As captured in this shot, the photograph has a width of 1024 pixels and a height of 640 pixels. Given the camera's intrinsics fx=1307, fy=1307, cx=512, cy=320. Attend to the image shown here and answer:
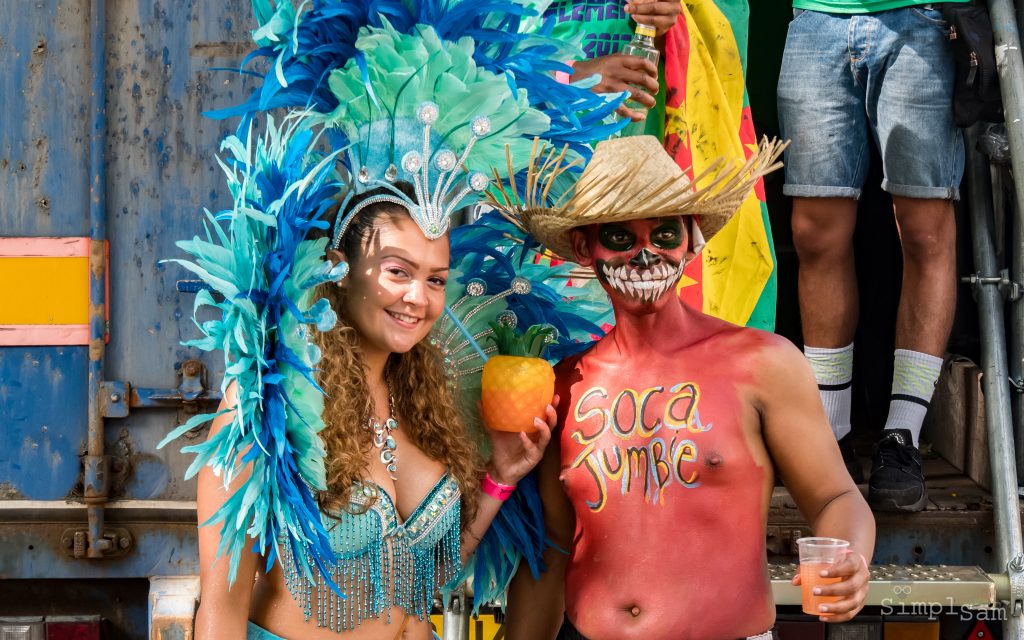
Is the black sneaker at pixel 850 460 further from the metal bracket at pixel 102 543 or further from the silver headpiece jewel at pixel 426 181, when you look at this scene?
the metal bracket at pixel 102 543

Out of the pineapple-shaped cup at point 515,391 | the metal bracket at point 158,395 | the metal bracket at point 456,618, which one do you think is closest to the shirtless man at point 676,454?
the pineapple-shaped cup at point 515,391

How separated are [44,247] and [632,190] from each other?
194 cm

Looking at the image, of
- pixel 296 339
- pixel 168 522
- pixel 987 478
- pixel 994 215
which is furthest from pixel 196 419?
pixel 994 215

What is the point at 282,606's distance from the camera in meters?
2.63

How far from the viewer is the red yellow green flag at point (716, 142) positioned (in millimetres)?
3803

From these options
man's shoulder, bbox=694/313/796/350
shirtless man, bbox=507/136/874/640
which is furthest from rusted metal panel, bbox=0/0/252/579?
man's shoulder, bbox=694/313/796/350

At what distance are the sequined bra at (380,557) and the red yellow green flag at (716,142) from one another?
1.34m

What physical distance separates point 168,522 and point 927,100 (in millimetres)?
2598

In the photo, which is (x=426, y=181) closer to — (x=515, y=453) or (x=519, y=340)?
(x=519, y=340)

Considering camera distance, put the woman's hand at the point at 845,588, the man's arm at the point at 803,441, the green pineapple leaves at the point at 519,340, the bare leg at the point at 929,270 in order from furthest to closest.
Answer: the bare leg at the point at 929,270 → the green pineapple leaves at the point at 519,340 → the man's arm at the point at 803,441 → the woman's hand at the point at 845,588

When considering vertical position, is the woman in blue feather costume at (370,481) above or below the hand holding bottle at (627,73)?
below

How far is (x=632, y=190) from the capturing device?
8.36ft

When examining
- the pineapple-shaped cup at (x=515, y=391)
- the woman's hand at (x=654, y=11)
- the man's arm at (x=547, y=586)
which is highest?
the woman's hand at (x=654, y=11)

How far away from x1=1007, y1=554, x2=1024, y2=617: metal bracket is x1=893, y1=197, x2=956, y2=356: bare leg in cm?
75
